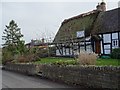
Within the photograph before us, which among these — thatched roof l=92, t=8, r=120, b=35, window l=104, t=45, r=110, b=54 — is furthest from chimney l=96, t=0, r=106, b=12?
window l=104, t=45, r=110, b=54

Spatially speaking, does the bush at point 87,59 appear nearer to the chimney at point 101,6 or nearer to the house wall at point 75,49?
the house wall at point 75,49

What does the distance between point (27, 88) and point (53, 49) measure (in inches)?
1389

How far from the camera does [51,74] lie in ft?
62.5

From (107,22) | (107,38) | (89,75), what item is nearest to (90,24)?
(107,22)

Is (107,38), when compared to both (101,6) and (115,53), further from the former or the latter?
(101,6)

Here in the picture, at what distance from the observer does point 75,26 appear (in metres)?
43.0

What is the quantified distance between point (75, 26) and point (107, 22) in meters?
8.44

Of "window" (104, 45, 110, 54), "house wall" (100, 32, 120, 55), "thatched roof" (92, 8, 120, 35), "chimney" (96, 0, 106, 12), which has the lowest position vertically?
"window" (104, 45, 110, 54)

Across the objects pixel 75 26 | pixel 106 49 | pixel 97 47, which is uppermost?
pixel 75 26

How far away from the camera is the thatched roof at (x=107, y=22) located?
33.6 metres

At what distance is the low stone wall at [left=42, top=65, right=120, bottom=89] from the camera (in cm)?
1186

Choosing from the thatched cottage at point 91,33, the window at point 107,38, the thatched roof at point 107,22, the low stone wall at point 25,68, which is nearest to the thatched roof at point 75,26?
the thatched cottage at point 91,33

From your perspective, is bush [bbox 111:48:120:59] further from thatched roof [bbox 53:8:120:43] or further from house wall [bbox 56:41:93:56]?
house wall [bbox 56:41:93:56]

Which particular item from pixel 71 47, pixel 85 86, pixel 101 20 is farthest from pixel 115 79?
pixel 71 47
